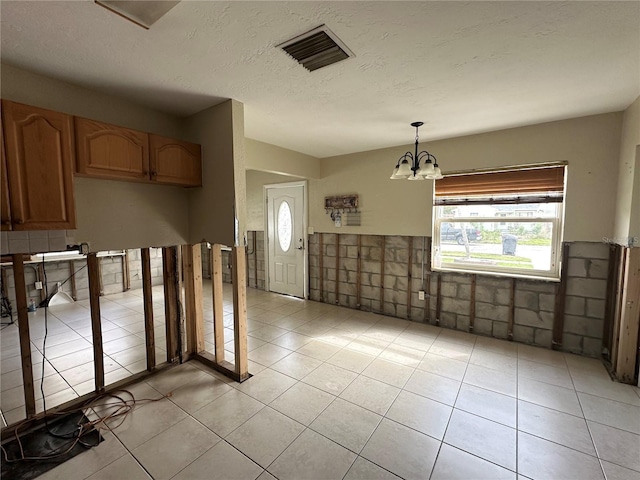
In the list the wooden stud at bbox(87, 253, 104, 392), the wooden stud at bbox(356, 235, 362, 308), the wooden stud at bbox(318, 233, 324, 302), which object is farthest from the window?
the wooden stud at bbox(87, 253, 104, 392)

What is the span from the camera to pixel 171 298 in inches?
116

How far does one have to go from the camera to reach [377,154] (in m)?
4.16

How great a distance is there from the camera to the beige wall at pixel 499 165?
283 cm

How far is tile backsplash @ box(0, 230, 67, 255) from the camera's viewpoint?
1.77 m

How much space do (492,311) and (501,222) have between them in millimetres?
1100

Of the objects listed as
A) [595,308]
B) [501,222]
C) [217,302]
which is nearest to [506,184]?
[501,222]

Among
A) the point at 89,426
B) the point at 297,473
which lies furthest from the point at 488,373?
the point at 89,426

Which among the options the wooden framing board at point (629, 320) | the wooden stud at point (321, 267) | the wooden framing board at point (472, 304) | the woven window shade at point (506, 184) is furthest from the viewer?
the wooden stud at point (321, 267)

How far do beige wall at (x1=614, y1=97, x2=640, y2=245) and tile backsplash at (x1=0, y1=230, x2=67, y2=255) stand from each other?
177 inches

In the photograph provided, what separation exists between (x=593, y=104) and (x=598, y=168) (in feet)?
2.23

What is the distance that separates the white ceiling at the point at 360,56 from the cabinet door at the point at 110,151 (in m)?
0.35

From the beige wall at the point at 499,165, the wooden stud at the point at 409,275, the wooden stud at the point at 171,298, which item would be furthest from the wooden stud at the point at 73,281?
the wooden stud at the point at 409,275

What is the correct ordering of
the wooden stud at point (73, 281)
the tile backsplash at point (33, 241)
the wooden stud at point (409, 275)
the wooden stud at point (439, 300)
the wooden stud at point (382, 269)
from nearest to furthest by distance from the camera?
the tile backsplash at point (33, 241) < the wooden stud at point (439, 300) < the wooden stud at point (409, 275) < the wooden stud at point (382, 269) < the wooden stud at point (73, 281)

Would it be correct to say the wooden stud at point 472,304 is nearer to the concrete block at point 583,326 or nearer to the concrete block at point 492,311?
the concrete block at point 492,311
